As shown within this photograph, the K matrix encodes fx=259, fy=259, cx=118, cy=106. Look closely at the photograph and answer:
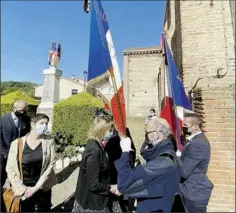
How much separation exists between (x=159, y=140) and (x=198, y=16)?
6.18 metres

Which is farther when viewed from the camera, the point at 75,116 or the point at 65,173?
the point at 75,116

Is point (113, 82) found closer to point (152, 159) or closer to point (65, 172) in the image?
point (152, 159)

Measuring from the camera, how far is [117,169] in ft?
7.53

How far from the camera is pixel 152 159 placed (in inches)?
88.6

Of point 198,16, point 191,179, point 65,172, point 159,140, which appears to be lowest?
point 65,172

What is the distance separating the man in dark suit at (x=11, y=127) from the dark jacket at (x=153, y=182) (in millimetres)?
2740

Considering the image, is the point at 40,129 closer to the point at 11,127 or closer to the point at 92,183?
the point at 11,127

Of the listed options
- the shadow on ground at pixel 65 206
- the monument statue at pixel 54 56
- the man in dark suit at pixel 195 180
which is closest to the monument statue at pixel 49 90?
the monument statue at pixel 54 56

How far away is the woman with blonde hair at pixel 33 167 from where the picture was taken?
134 inches

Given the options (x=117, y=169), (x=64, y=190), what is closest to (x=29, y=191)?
(x=117, y=169)

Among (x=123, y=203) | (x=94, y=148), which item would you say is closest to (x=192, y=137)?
(x=94, y=148)

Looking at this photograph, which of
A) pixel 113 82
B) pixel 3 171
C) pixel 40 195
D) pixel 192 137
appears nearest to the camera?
pixel 192 137

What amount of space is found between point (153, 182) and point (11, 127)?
10.1ft

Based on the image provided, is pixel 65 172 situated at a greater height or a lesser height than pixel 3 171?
lesser
